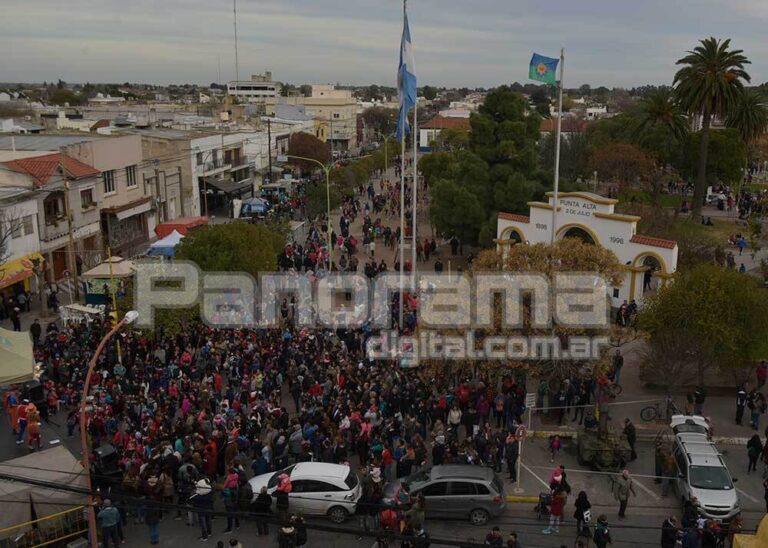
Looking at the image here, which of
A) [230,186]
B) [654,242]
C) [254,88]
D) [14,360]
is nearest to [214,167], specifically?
[230,186]

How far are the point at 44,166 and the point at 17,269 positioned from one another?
552 centimetres

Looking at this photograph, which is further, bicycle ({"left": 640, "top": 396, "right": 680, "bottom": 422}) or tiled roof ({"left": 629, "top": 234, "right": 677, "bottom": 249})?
tiled roof ({"left": 629, "top": 234, "right": 677, "bottom": 249})

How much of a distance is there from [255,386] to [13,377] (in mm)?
6059

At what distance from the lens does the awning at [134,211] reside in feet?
128

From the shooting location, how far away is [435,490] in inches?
564

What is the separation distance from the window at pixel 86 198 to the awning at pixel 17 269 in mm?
5757

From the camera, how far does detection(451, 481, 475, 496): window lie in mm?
14195

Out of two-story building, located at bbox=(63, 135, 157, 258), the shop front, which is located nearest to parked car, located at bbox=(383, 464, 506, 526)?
the shop front

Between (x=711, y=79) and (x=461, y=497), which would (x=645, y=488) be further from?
(x=711, y=79)

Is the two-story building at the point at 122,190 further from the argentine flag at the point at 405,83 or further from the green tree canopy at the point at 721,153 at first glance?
the green tree canopy at the point at 721,153

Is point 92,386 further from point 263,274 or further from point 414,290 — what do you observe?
point 414,290

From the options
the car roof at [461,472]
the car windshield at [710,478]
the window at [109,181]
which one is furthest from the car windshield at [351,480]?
the window at [109,181]

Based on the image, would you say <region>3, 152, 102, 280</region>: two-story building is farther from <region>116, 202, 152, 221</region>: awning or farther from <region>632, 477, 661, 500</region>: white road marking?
<region>632, 477, 661, 500</region>: white road marking

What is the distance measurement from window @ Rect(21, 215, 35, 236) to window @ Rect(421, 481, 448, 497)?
2366 cm
